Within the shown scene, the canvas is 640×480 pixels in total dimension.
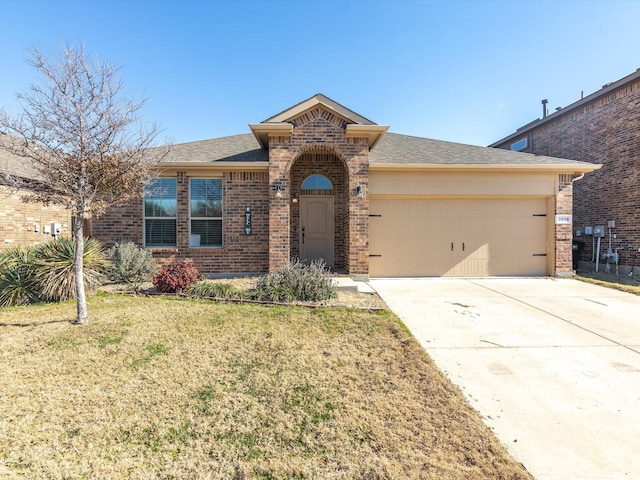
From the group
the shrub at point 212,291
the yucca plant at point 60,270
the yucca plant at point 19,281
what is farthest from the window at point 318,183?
the yucca plant at point 19,281

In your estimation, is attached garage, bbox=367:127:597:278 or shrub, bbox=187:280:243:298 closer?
shrub, bbox=187:280:243:298

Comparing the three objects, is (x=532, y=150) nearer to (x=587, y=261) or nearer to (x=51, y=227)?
(x=587, y=261)

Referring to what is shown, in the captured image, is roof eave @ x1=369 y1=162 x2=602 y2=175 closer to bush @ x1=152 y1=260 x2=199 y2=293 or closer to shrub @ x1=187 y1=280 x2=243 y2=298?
shrub @ x1=187 y1=280 x2=243 y2=298

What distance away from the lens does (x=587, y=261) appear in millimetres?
11422

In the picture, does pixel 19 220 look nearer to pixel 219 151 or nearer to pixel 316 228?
pixel 219 151

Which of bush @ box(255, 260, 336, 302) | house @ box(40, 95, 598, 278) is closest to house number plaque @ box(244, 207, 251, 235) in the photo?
house @ box(40, 95, 598, 278)

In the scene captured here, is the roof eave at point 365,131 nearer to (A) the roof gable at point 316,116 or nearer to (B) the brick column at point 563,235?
(A) the roof gable at point 316,116

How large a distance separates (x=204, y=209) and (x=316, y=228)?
3.56m

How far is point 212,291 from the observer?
6609mm

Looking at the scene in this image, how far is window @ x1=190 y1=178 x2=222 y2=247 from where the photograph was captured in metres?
8.98

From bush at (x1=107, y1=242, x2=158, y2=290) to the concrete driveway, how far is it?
20.2ft

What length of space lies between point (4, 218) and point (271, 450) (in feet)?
36.8

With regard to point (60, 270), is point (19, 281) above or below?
below

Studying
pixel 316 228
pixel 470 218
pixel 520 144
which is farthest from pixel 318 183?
pixel 520 144
